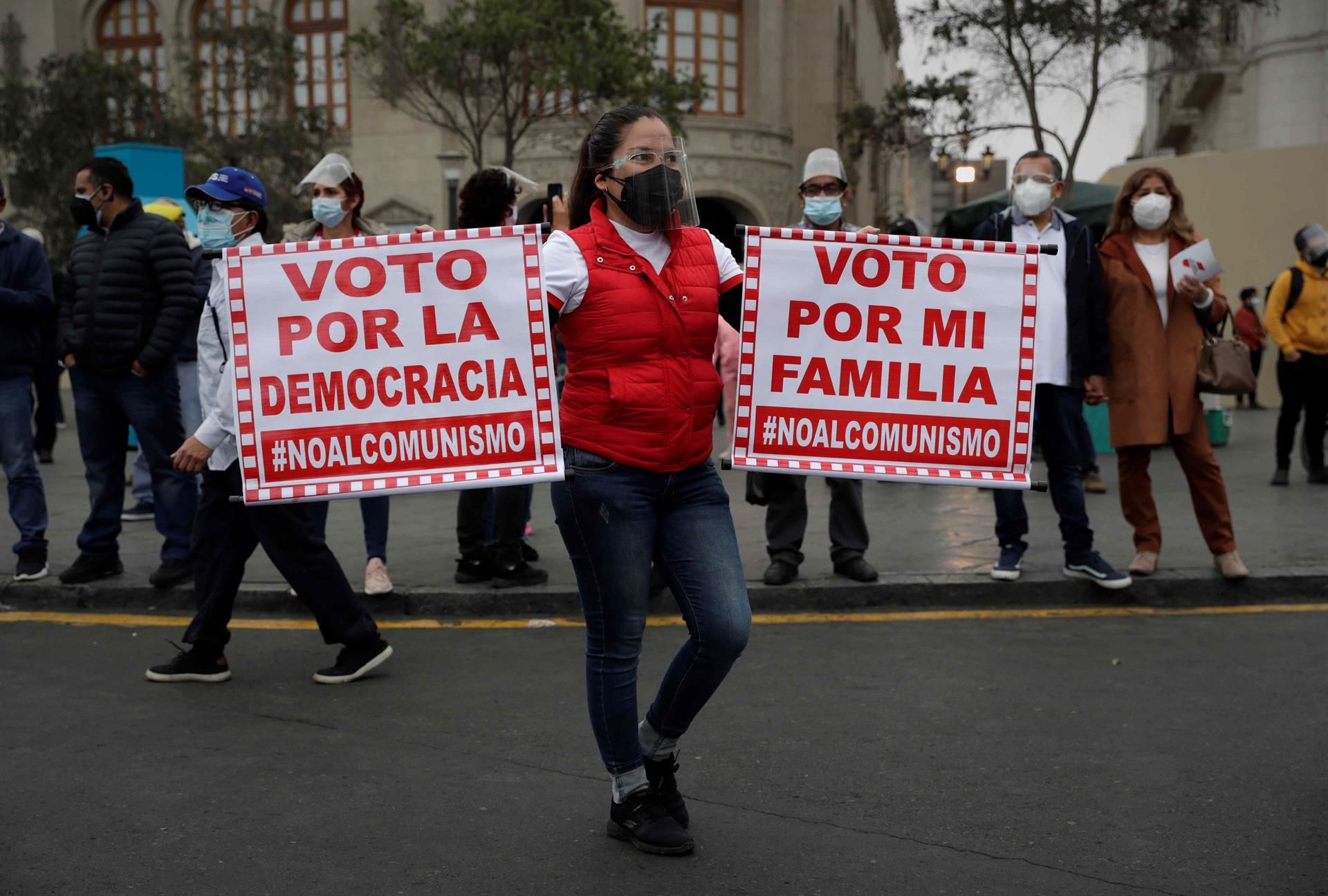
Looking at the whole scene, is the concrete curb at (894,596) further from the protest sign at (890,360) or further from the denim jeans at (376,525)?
the protest sign at (890,360)

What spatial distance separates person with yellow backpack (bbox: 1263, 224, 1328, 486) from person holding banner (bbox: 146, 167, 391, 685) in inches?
319

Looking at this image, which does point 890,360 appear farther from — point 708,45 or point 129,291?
point 708,45

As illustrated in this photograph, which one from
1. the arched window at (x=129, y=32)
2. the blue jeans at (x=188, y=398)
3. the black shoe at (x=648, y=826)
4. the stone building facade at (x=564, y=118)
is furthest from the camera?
the arched window at (x=129, y=32)

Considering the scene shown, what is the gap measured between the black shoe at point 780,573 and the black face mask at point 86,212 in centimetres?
370

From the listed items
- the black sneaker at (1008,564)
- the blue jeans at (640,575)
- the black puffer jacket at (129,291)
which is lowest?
the black sneaker at (1008,564)

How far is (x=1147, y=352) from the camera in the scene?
687cm

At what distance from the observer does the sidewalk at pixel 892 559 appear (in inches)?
271

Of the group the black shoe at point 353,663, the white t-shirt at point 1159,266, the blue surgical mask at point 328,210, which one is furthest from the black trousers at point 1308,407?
the black shoe at point 353,663

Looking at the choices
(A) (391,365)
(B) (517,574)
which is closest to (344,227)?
(B) (517,574)

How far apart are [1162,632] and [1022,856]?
9.30 ft

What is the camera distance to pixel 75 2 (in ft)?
117

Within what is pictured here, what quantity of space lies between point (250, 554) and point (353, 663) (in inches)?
22.9

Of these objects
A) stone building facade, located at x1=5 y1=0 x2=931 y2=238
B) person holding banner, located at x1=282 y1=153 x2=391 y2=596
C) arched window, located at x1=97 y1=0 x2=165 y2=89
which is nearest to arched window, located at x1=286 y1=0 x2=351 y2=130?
stone building facade, located at x1=5 y1=0 x2=931 y2=238

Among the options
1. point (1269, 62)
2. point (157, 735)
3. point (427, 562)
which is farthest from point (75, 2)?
point (157, 735)
